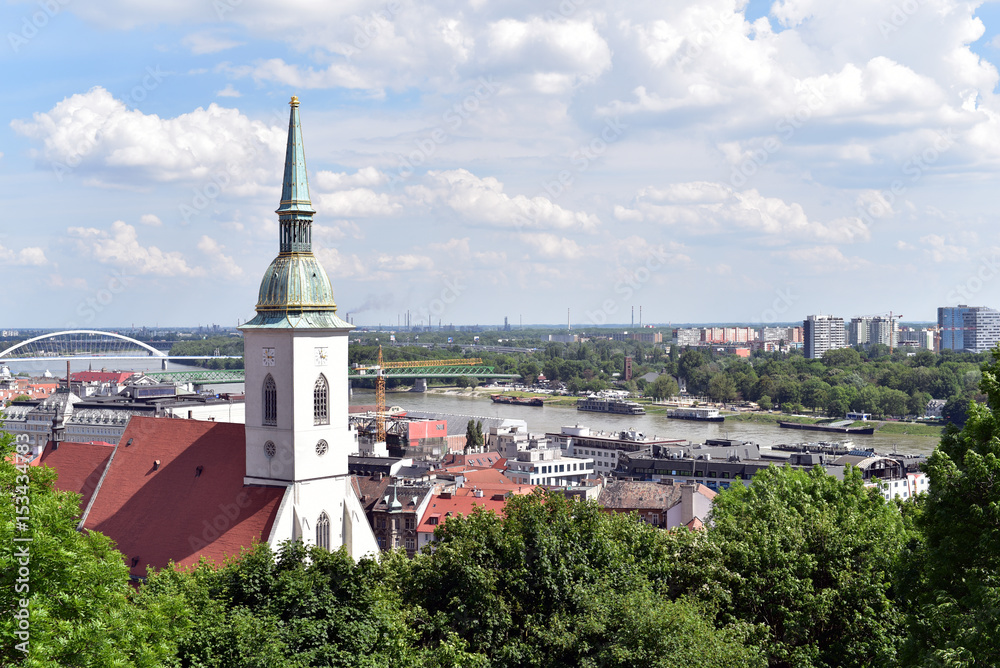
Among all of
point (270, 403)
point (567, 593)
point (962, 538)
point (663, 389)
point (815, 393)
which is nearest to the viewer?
point (962, 538)

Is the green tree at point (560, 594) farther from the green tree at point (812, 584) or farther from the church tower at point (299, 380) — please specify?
the church tower at point (299, 380)

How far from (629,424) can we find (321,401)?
304ft

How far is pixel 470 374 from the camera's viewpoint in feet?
530

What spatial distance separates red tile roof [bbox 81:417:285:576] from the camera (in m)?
25.9

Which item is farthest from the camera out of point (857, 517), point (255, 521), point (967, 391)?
point (967, 391)

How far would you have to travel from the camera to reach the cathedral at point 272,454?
86.3 feet

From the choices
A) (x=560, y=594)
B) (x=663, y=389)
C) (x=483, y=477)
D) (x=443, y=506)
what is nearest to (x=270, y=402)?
→ (x=560, y=594)

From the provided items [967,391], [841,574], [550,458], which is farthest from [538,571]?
[967,391]

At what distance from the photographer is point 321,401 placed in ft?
90.7

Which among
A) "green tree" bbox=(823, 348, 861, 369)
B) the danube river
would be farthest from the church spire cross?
"green tree" bbox=(823, 348, 861, 369)

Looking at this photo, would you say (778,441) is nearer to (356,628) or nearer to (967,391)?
(967,391)

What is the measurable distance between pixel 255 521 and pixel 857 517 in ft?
46.2

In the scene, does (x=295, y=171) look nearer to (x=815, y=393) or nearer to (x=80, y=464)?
(x=80, y=464)

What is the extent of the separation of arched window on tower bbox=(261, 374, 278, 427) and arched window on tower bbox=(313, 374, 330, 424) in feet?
3.23
